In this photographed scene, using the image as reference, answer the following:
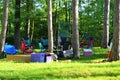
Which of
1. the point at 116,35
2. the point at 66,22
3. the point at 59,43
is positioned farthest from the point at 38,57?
the point at 66,22

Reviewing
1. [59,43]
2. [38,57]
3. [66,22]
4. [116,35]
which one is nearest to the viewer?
[116,35]

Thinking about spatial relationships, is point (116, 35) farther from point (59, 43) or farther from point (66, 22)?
point (66, 22)

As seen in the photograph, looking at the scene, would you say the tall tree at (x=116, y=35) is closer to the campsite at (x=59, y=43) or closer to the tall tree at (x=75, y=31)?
the campsite at (x=59, y=43)

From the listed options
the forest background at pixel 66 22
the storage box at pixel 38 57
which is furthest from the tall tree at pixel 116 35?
the forest background at pixel 66 22

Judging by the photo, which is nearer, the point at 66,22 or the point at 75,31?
the point at 75,31

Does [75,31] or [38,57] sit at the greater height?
[75,31]

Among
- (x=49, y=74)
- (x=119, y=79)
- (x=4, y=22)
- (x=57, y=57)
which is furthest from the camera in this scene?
(x=4, y=22)

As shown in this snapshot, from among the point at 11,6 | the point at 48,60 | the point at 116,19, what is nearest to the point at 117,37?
the point at 116,19

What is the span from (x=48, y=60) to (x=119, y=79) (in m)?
7.70

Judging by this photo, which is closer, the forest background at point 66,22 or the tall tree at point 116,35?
the tall tree at point 116,35

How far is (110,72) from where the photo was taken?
11.9 meters

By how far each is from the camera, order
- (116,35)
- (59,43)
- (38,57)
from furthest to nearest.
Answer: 1. (59,43)
2. (38,57)
3. (116,35)

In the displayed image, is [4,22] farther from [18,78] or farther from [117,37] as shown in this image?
[18,78]

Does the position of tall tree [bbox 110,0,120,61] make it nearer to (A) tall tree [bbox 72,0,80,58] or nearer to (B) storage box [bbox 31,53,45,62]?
(B) storage box [bbox 31,53,45,62]
